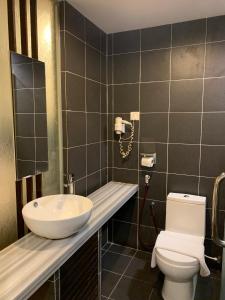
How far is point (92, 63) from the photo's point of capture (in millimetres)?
2324

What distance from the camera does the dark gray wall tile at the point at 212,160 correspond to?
2.25m

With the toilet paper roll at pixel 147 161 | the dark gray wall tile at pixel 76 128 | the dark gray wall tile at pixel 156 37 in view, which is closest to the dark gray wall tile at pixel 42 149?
the dark gray wall tile at pixel 76 128

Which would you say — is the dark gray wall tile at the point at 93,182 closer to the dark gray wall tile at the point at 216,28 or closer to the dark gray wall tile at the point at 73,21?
the dark gray wall tile at the point at 73,21

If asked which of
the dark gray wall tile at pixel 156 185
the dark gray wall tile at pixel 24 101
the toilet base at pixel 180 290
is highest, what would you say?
the dark gray wall tile at pixel 24 101

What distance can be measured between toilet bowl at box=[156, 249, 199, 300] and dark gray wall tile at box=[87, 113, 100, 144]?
1.23 metres

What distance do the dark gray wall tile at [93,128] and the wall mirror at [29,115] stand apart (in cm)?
54

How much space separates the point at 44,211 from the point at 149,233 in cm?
144

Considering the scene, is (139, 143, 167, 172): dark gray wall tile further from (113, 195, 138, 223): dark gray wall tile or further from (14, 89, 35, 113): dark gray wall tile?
(14, 89, 35, 113): dark gray wall tile

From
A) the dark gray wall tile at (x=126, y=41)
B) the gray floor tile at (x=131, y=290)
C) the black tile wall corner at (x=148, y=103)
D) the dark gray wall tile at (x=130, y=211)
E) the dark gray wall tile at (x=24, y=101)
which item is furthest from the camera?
the dark gray wall tile at (x=130, y=211)

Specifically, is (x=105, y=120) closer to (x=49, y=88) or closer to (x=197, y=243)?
(x=49, y=88)

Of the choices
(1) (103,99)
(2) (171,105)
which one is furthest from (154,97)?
(1) (103,99)

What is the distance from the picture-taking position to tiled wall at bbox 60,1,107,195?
1946mm

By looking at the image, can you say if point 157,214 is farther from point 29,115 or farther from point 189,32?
point 189,32

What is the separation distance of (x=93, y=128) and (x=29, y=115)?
0.81m
